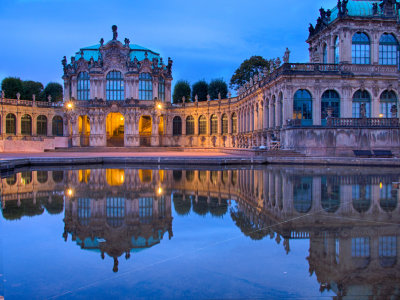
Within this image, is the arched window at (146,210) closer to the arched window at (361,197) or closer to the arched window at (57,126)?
the arched window at (361,197)

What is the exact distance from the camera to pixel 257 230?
25.5 feet

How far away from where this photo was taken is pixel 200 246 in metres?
6.71

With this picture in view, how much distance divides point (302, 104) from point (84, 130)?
122 feet

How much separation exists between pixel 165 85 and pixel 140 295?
192 feet

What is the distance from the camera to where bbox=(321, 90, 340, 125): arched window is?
36281 mm

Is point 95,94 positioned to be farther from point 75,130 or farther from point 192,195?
point 192,195

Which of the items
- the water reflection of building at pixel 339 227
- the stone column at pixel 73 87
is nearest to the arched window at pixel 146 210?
the water reflection of building at pixel 339 227

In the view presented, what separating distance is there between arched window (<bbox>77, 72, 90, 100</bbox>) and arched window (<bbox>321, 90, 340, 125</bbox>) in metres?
37.3

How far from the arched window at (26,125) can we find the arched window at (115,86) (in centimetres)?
1291

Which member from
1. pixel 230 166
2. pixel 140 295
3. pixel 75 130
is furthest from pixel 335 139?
pixel 75 130

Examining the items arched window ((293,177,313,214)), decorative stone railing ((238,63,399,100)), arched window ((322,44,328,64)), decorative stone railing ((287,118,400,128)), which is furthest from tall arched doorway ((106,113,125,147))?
arched window ((293,177,313,214))

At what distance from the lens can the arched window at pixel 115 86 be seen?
2333 inches

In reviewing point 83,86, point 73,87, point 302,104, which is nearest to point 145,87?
point 83,86

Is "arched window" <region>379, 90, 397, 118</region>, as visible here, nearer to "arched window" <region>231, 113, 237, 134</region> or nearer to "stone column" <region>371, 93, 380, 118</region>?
"stone column" <region>371, 93, 380, 118</region>
